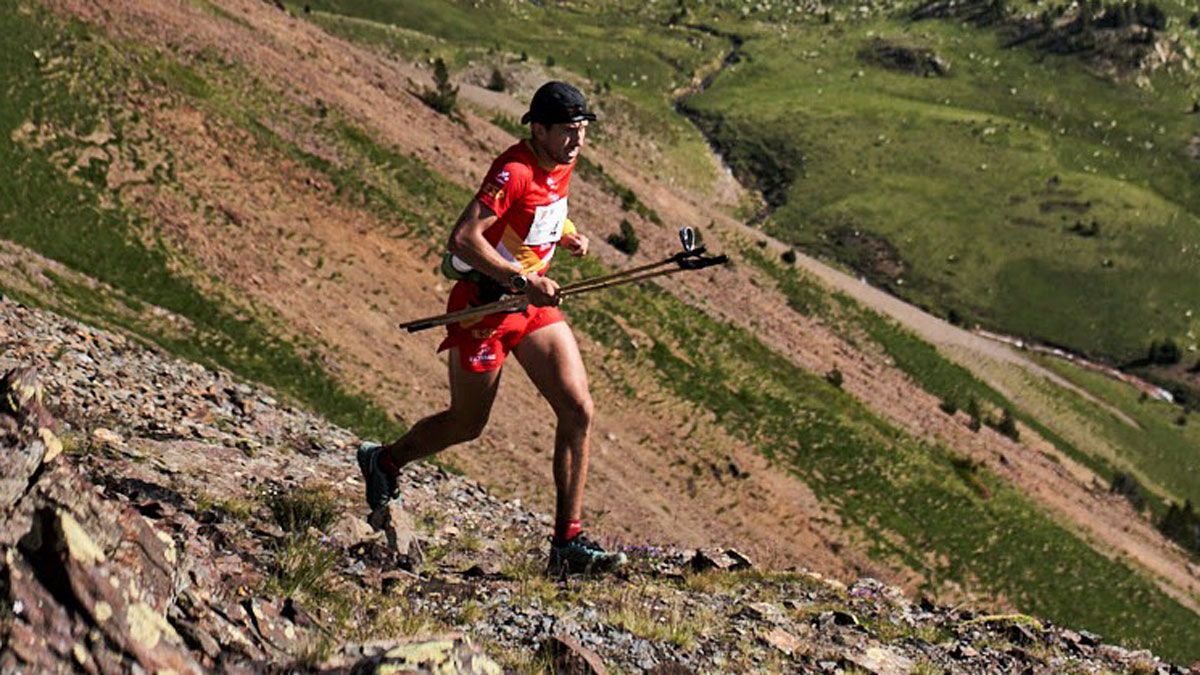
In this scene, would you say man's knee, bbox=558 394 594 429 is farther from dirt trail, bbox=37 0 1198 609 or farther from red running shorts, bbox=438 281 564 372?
dirt trail, bbox=37 0 1198 609

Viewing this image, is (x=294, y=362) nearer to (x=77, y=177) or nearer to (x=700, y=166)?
(x=77, y=177)

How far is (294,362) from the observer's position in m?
23.9

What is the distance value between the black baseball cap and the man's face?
5 centimetres

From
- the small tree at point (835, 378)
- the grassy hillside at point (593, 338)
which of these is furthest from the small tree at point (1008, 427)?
the small tree at point (835, 378)

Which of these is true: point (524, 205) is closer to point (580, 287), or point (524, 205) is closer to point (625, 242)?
point (580, 287)

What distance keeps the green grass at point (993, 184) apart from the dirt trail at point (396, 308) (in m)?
78.3

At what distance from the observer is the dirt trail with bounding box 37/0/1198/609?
83.1 feet

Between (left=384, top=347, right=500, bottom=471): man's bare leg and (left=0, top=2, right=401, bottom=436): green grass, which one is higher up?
(left=384, top=347, right=500, bottom=471): man's bare leg

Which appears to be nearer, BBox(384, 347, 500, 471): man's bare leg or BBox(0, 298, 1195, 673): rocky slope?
BBox(0, 298, 1195, 673): rocky slope

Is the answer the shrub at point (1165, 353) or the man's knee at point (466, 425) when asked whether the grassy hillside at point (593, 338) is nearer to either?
the man's knee at point (466, 425)

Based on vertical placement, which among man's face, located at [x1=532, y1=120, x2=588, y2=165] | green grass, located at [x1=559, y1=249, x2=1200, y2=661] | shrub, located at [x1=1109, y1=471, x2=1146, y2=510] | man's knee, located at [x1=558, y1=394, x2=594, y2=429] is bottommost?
shrub, located at [x1=1109, y1=471, x2=1146, y2=510]

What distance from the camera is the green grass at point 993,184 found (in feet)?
391

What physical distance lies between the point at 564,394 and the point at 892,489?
26.6 metres

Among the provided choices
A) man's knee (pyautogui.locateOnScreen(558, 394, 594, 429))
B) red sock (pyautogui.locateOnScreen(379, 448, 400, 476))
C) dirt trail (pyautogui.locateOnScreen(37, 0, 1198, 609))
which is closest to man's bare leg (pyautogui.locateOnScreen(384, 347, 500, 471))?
red sock (pyautogui.locateOnScreen(379, 448, 400, 476))
